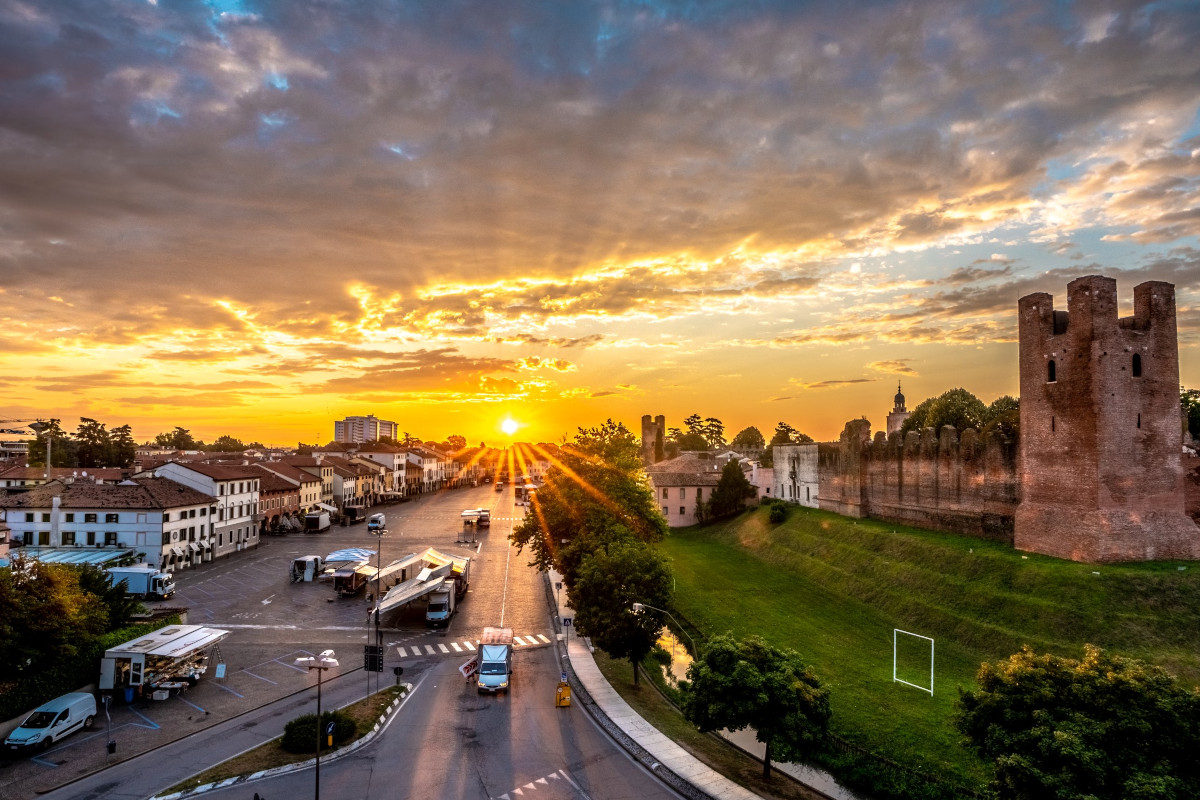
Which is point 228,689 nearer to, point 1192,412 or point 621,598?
point 621,598

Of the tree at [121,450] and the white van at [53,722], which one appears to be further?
→ the tree at [121,450]

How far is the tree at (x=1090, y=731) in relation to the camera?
48.0ft

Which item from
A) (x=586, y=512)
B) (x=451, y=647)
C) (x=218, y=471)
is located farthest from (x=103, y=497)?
(x=586, y=512)

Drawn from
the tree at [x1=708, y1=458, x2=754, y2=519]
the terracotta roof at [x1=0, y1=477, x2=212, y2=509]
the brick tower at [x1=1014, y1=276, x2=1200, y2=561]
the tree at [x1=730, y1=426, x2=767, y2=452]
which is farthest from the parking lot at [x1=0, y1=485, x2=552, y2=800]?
the tree at [x1=730, y1=426, x2=767, y2=452]

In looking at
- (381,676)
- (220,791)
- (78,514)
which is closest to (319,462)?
(78,514)

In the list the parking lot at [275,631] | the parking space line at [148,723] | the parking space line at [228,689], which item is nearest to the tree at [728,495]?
the parking lot at [275,631]

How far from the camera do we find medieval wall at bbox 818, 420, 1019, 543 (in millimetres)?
46344

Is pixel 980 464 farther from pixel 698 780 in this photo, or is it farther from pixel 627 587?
pixel 698 780

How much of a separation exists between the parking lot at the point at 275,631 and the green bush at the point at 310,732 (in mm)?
4912

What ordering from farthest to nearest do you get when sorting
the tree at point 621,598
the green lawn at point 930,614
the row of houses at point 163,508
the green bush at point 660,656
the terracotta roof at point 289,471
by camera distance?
the terracotta roof at point 289,471, the row of houses at point 163,508, the green bush at point 660,656, the tree at point 621,598, the green lawn at point 930,614

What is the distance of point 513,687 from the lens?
29.9 metres

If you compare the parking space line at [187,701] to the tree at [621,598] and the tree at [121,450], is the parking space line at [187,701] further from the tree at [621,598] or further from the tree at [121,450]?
the tree at [121,450]

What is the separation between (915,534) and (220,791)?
47.5 metres

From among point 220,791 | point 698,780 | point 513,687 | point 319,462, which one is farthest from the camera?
point 319,462
